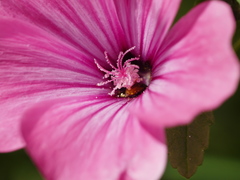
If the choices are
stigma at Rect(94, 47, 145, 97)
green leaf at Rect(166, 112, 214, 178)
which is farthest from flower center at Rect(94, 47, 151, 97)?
green leaf at Rect(166, 112, 214, 178)

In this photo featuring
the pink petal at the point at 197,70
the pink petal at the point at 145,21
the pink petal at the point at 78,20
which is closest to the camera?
the pink petal at the point at 197,70

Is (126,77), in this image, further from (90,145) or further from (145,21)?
(90,145)

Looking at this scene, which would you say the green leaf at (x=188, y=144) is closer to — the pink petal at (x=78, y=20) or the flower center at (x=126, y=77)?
the flower center at (x=126, y=77)

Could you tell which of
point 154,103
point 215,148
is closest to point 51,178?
point 154,103

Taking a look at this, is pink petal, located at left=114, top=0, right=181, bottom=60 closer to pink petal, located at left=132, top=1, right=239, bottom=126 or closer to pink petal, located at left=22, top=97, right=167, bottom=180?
pink petal, located at left=132, top=1, right=239, bottom=126

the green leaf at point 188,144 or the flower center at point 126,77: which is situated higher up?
the flower center at point 126,77

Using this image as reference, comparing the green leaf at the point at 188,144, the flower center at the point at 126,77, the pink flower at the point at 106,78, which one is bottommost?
the green leaf at the point at 188,144

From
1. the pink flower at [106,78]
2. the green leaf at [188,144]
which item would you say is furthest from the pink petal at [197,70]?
the green leaf at [188,144]
